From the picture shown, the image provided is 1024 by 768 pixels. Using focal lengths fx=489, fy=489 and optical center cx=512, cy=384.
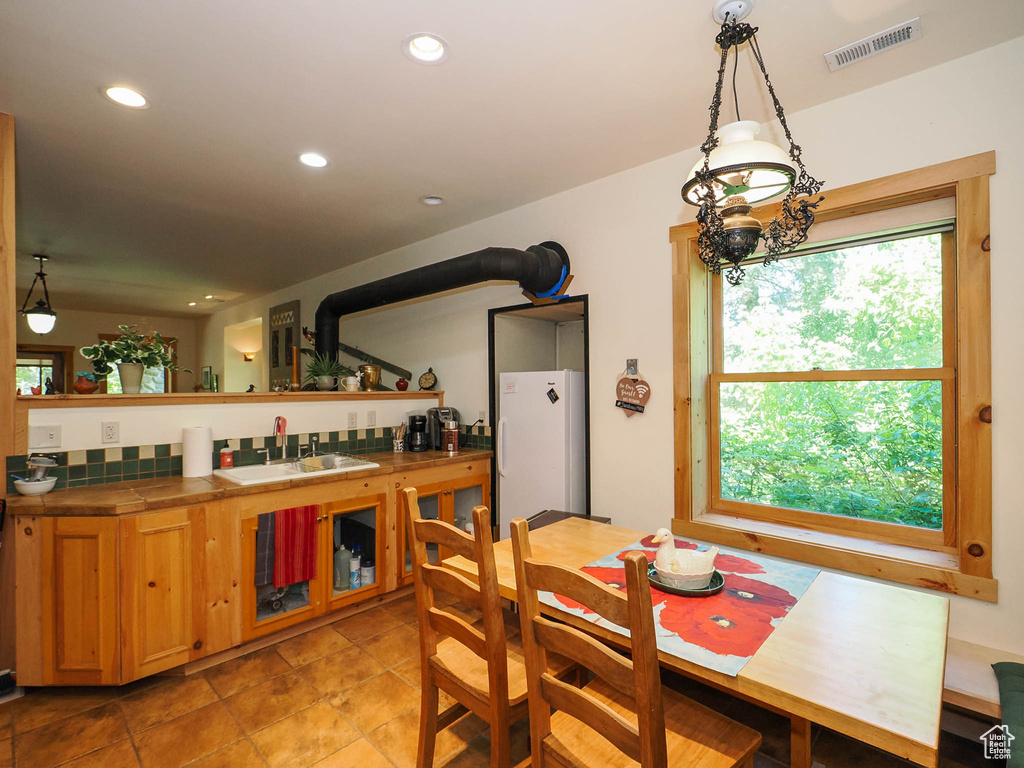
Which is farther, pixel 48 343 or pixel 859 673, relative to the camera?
pixel 48 343

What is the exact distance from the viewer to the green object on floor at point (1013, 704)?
135 centimetres

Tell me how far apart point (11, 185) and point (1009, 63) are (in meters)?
4.33

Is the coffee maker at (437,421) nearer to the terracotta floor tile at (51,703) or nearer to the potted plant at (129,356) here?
the potted plant at (129,356)

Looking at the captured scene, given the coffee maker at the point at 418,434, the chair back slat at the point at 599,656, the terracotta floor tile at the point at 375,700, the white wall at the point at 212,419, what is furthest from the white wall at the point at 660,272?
the chair back slat at the point at 599,656

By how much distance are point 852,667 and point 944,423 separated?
1628mm

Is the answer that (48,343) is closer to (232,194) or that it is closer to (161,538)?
(232,194)

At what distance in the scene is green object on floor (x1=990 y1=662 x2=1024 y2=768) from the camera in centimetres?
135

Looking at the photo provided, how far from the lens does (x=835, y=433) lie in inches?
98.1

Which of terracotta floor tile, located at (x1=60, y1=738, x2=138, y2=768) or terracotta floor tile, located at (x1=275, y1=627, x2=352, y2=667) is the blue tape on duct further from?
terracotta floor tile, located at (x1=60, y1=738, x2=138, y2=768)

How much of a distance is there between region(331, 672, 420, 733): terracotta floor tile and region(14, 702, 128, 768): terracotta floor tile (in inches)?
33.5

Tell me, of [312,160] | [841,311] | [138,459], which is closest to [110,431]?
[138,459]

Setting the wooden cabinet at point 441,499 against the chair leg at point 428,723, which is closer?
the chair leg at point 428,723

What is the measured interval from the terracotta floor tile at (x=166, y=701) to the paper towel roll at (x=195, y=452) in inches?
40.9

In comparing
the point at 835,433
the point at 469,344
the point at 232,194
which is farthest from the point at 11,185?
the point at 835,433
